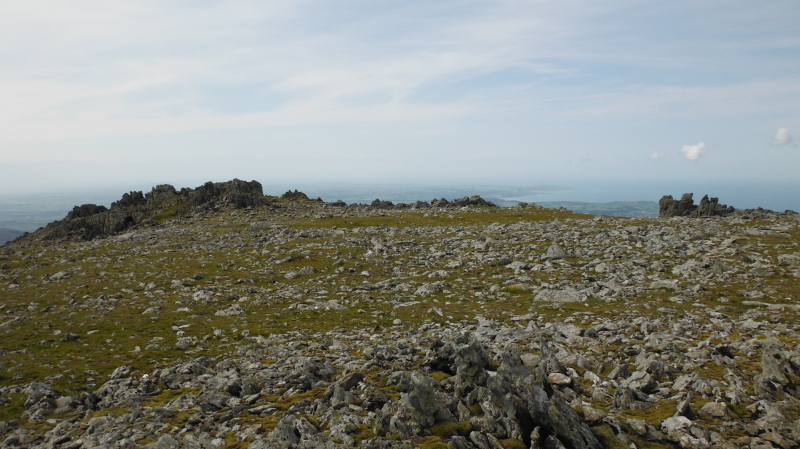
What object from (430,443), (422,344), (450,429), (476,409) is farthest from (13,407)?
(476,409)

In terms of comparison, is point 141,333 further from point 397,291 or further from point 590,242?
point 590,242

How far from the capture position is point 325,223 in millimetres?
60812

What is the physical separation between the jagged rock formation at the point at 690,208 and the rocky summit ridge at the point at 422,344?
1943cm

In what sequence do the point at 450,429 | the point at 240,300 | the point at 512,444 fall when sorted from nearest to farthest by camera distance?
→ 1. the point at 512,444
2. the point at 450,429
3. the point at 240,300

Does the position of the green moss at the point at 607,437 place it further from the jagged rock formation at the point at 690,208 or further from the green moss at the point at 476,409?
the jagged rock formation at the point at 690,208

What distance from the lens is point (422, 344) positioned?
671 inches

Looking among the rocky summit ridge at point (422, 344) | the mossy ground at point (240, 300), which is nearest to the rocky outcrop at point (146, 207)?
the mossy ground at point (240, 300)

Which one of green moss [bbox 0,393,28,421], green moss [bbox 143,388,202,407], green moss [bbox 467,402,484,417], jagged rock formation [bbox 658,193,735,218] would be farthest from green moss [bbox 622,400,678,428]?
jagged rock formation [bbox 658,193,735,218]

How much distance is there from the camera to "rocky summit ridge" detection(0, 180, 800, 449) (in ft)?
33.5

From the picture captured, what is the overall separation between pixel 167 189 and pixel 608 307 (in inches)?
3686

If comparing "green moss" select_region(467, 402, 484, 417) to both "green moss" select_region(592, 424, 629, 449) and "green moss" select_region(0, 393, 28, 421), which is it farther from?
"green moss" select_region(0, 393, 28, 421)

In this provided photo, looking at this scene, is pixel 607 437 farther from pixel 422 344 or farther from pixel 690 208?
pixel 690 208

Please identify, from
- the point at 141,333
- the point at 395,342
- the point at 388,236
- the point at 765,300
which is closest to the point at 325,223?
the point at 388,236

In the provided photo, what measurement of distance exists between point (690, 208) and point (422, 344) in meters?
65.1
